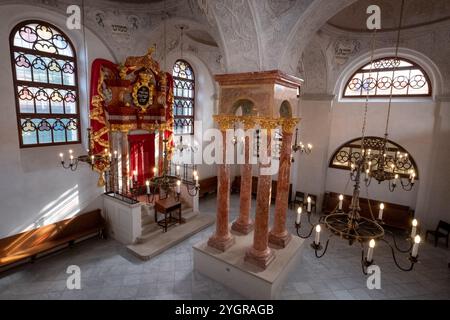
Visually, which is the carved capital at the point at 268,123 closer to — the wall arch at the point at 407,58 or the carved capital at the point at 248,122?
the carved capital at the point at 248,122

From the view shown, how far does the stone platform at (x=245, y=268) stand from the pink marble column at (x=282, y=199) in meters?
0.24

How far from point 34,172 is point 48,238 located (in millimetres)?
1990

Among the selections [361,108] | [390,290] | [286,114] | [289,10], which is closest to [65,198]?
[286,114]

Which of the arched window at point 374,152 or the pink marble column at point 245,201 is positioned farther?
the arched window at point 374,152

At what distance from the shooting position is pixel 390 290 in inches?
254

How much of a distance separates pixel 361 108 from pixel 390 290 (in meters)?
6.59

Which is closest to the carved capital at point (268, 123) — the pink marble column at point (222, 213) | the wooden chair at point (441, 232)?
the pink marble column at point (222, 213)

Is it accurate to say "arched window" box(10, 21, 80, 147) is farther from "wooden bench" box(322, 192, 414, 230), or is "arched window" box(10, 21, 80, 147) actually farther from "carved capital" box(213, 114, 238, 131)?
"wooden bench" box(322, 192, 414, 230)

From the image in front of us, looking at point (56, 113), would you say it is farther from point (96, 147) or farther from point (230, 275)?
point (230, 275)

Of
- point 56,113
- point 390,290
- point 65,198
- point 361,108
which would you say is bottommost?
point 390,290

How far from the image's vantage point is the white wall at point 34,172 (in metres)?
6.45

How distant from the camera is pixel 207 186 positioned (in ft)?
41.9

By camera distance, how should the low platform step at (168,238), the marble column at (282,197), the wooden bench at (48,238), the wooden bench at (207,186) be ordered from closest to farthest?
the marble column at (282,197) < the wooden bench at (48,238) < the low platform step at (168,238) < the wooden bench at (207,186)

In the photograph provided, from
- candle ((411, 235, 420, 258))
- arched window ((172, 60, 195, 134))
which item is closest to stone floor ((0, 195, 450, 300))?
candle ((411, 235, 420, 258))
